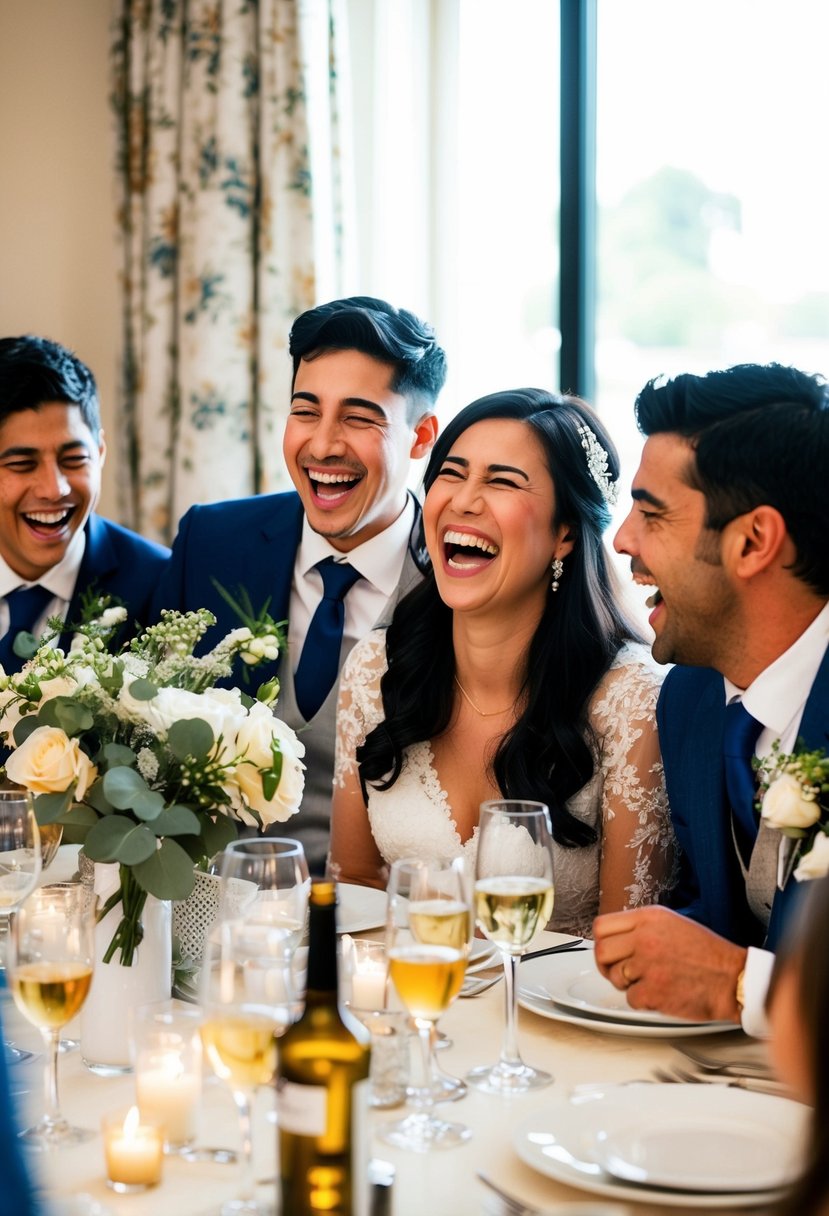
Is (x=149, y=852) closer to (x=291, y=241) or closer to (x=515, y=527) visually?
(x=515, y=527)

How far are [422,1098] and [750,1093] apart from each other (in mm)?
289

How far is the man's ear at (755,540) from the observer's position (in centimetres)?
193

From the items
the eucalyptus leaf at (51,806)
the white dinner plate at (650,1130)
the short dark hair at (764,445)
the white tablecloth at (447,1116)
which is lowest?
the white tablecloth at (447,1116)

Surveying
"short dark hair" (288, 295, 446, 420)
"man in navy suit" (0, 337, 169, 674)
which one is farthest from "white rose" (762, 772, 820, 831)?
"man in navy suit" (0, 337, 169, 674)

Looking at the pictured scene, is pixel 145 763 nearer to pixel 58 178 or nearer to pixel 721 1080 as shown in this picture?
pixel 721 1080

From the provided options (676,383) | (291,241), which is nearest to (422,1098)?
(676,383)

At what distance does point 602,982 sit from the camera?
158cm

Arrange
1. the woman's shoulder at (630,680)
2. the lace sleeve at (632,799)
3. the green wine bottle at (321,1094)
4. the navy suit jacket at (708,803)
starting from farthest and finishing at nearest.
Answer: the woman's shoulder at (630,680), the lace sleeve at (632,799), the navy suit jacket at (708,803), the green wine bottle at (321,1094)

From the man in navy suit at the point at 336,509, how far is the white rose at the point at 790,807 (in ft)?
4.80

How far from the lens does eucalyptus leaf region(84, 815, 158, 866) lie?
1.41 meters

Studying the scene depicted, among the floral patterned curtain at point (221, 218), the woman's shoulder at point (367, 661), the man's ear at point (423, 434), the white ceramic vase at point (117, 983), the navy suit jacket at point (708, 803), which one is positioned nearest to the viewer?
the white ceramic vase at point (117, 983)

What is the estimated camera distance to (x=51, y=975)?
1.18 metres

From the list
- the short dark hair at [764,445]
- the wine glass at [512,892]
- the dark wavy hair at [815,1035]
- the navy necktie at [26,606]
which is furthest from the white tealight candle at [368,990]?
the navy necktie at [26,606]

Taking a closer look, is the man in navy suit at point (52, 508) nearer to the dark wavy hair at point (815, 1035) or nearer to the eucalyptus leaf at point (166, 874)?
the eucalyptus leaf at point (166, 874)
